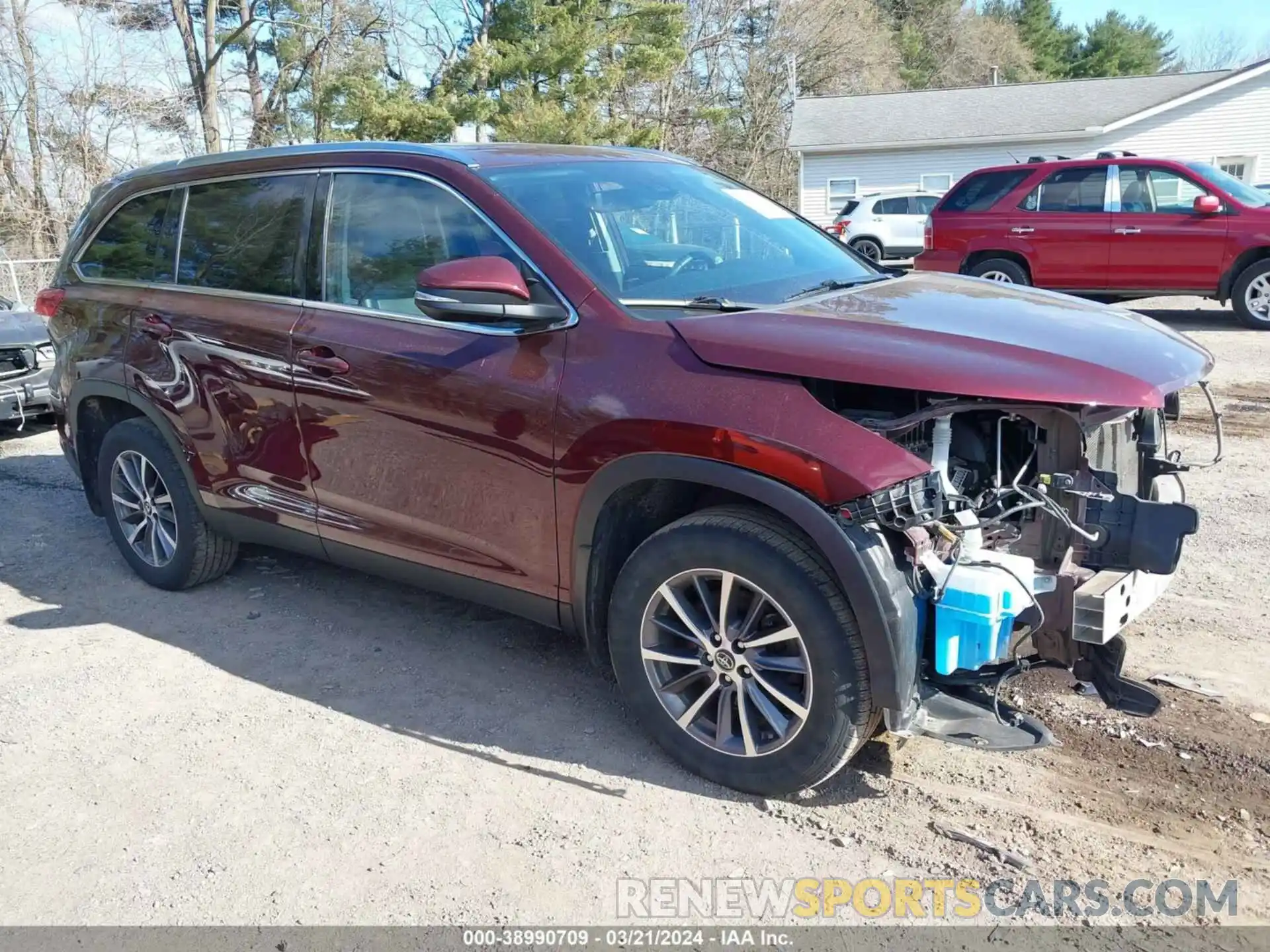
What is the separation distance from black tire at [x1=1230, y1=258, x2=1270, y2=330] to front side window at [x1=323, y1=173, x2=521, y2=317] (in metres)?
10.6

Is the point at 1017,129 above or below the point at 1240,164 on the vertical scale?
above

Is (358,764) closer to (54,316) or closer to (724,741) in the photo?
(724,741)

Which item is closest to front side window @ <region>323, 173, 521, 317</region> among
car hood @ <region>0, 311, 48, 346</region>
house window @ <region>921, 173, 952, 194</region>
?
car hood @ <region>0, 311, 48, 346</region>

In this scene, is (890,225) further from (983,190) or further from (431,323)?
(431,323)

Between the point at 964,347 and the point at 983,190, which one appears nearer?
the point at 964,347

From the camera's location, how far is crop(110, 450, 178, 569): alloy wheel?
502cm

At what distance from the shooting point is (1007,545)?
3066mm

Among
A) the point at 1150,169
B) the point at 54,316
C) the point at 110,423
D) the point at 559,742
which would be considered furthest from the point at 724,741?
the point at 1150,169

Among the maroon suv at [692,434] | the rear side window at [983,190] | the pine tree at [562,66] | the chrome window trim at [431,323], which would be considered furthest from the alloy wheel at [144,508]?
the pine tree at [562,66]

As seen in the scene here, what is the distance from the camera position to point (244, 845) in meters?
3.09

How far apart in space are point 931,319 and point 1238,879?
5.73 ft

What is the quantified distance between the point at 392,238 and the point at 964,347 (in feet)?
7.19

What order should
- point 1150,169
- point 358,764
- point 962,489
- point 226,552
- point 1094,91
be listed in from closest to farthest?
point 962,489 < point 358,764 < point 226,552 < point 1150,169 < point 1094,91

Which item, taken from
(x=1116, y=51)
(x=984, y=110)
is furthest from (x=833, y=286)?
(x=1116, y=51)
